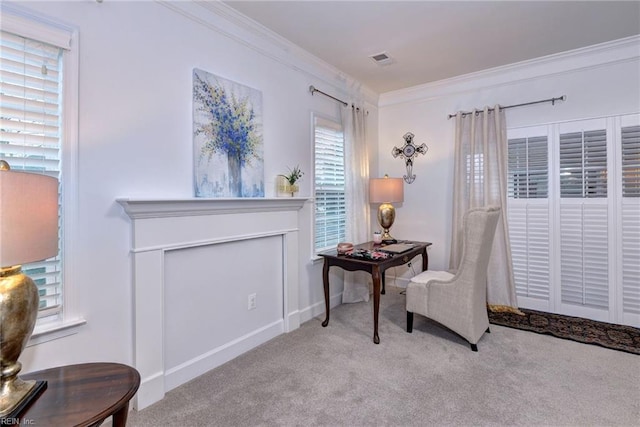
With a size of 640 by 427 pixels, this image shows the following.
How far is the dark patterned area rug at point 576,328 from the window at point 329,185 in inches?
73.3

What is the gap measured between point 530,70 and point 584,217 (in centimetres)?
163

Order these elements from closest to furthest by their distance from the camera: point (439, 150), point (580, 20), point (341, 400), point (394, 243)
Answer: point (341, 400) → point (580, 20) → point (394, 243) → point (439, 150)

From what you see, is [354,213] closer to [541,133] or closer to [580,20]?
[541,133]

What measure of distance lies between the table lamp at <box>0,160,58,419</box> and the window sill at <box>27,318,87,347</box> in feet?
1.73

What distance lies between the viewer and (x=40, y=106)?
1574 mm

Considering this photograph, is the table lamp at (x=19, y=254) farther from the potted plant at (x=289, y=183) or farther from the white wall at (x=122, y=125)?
the potted plant at (x=289, y=183)

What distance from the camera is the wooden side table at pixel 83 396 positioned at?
101 centimetres

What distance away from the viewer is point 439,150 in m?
4.05

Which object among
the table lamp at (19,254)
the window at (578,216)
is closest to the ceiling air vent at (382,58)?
the window at (578,216)

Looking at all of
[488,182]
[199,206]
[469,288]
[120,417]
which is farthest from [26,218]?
[488,182]

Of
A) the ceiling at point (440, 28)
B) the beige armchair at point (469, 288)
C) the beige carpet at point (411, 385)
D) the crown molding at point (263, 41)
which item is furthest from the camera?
the beige armchair at point (469, 288)

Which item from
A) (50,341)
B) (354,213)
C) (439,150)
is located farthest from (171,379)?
A: (439,150)

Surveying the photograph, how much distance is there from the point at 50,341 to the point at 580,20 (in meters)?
4.23

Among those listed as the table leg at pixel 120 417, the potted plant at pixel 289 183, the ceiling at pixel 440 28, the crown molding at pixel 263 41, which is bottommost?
the table leg at pixel 120 417
